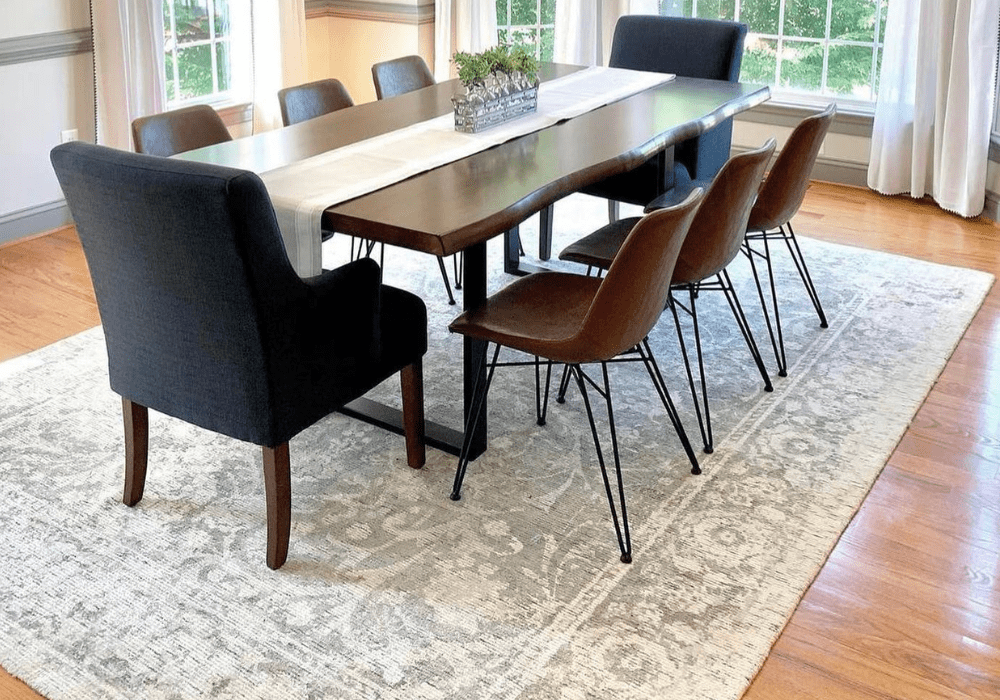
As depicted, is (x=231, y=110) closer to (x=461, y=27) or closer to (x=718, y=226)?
(x=461, y=27)

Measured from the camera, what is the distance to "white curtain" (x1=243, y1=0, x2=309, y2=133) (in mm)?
5680

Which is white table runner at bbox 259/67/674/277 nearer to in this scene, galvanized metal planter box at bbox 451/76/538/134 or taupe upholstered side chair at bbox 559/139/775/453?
galvanized metal planter box at bbox 451/76/538/134

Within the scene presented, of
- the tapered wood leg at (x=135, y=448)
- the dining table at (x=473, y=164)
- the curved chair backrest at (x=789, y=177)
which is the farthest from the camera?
the curved chair backrest at (x=789, y=177)

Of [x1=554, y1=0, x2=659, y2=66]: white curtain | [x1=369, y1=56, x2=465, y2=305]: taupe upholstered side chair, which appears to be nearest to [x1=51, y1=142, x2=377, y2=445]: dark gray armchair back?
[x1=369, y1=56, x2=465, y2=305]: taupe upholstered side chair

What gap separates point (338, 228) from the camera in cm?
267

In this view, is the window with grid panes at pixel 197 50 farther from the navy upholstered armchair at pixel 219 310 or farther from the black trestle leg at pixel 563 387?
the navy upholstered armchair at pixel 219 310

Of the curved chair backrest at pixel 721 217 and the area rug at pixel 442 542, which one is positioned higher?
the curved chair backrest at pixel 721 217

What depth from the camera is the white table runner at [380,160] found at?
2.67 meters

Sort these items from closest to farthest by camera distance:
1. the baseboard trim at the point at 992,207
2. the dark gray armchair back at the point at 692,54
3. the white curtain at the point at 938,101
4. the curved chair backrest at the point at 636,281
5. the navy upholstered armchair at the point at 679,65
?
the curved chair backrest at the point at 636,281 → the navy upholstered armchair at the point at 679,65 → the dark gray armchair back at the point at 692,54 → the white curtain at the point at 938,101 → the baseboard trim at the point at 992,207

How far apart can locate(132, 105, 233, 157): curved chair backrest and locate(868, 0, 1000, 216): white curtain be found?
3.18 meters

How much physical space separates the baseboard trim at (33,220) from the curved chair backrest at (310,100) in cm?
160

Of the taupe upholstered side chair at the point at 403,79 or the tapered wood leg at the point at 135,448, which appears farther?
the taupe upholstered side chair at the point at 403,79

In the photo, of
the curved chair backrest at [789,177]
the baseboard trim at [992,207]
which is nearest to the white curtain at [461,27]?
the baseboard trim at [992,207]

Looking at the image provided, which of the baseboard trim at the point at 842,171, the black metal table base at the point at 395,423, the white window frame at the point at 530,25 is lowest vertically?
the black metal table base at the point at 395,423
